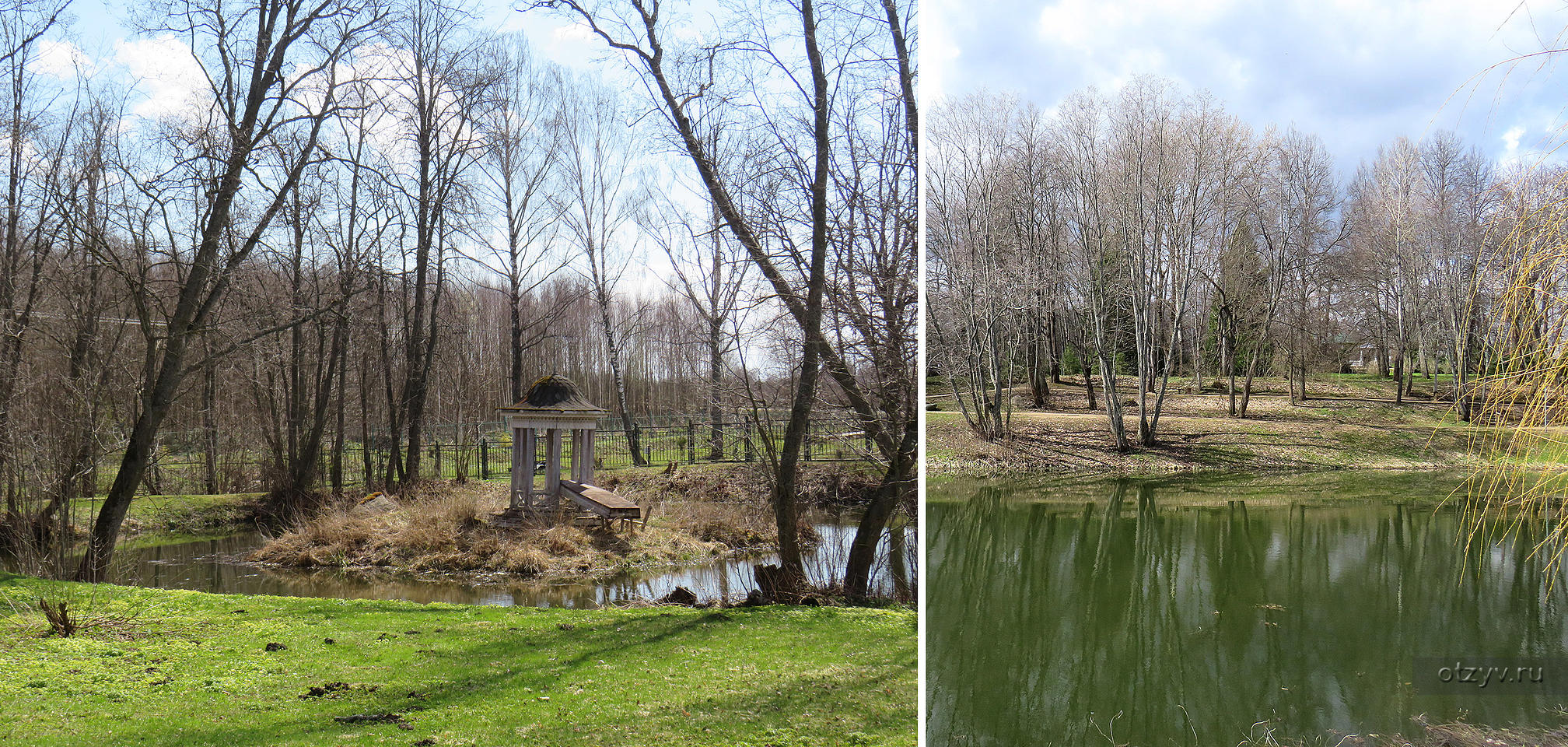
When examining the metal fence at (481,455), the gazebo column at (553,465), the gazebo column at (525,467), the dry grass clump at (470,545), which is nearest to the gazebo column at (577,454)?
the gazebo column at (553,465)

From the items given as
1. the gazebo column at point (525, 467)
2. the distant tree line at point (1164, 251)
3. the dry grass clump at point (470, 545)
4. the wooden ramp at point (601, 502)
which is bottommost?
the dry grass clump at point (470, 545)

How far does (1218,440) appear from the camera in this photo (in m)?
16.7

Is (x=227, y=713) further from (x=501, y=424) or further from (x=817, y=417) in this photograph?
(x=501, y=424)

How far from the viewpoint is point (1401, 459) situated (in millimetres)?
15750

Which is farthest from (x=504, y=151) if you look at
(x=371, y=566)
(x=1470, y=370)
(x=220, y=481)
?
(x=1470, y=370)

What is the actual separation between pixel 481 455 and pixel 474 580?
7.07 meters

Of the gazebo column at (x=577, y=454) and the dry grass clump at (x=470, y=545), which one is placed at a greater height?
the gazebo column at (x=577, y=454)

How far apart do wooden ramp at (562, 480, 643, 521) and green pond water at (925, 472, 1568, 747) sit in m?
3.12

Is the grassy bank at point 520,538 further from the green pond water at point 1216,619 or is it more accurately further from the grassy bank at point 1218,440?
the grassy bank at point 1218,440

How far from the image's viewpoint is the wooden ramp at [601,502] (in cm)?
930

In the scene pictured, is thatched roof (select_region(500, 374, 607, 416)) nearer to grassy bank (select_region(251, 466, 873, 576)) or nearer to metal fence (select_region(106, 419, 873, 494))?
grassy bank (select_region(251, 466, 873, 576))

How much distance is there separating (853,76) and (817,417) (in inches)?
84.7

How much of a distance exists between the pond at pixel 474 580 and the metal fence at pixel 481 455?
953 mm

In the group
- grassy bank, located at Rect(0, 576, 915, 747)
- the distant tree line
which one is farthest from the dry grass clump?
the distant tree line
